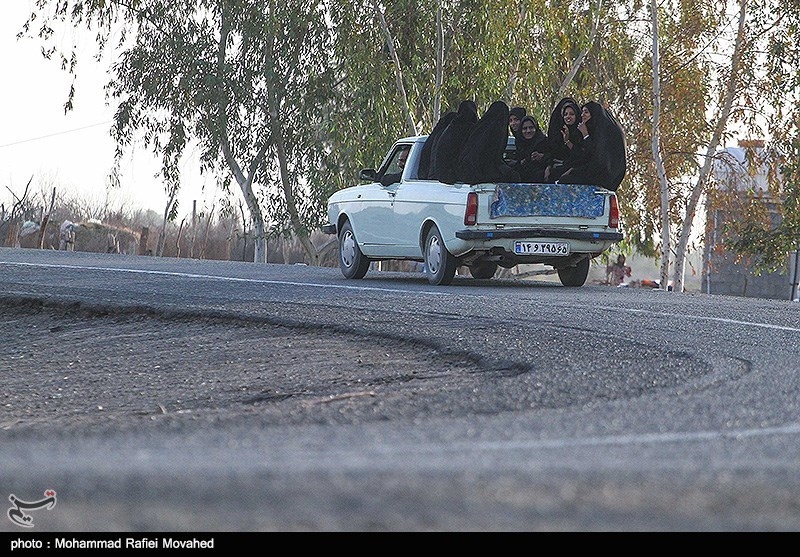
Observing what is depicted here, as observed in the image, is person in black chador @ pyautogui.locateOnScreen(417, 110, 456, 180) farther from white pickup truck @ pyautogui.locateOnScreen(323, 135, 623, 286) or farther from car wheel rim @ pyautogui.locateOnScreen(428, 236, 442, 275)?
car wheel rim @ pyautogui.locateOnScreen(428, 236, 442, 275)

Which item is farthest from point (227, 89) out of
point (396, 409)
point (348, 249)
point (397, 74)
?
point (396, 409)

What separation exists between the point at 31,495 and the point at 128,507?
27 cm

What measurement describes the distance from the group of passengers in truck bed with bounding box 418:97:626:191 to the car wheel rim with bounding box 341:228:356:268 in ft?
4.74

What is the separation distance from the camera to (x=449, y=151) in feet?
48.5

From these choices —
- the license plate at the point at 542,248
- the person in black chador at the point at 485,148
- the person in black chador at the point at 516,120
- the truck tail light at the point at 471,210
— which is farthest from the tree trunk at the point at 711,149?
the truck tail light at the point at 471,210

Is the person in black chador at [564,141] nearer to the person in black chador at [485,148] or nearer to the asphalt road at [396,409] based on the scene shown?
the person in black chador at [485,148]

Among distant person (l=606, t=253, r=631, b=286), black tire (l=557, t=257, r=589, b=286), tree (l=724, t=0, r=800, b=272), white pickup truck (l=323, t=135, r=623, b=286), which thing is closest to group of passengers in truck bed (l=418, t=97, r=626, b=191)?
white pickup truck (l=323, t=135, r=623, b=286)

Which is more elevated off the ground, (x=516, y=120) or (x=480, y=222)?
(x=516, y=120)

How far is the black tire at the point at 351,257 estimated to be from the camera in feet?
52.6

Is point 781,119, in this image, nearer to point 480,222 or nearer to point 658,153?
point 658,153

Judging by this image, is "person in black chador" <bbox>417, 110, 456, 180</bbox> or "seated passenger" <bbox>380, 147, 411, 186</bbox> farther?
"seated passenger" <bbox>380, 147, 411, 186</bbox>

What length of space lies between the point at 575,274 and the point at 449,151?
7.24 ft

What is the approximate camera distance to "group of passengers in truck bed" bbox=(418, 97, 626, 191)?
14.7m

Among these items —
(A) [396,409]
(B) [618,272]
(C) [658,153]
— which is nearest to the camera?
(A) [396,409]
